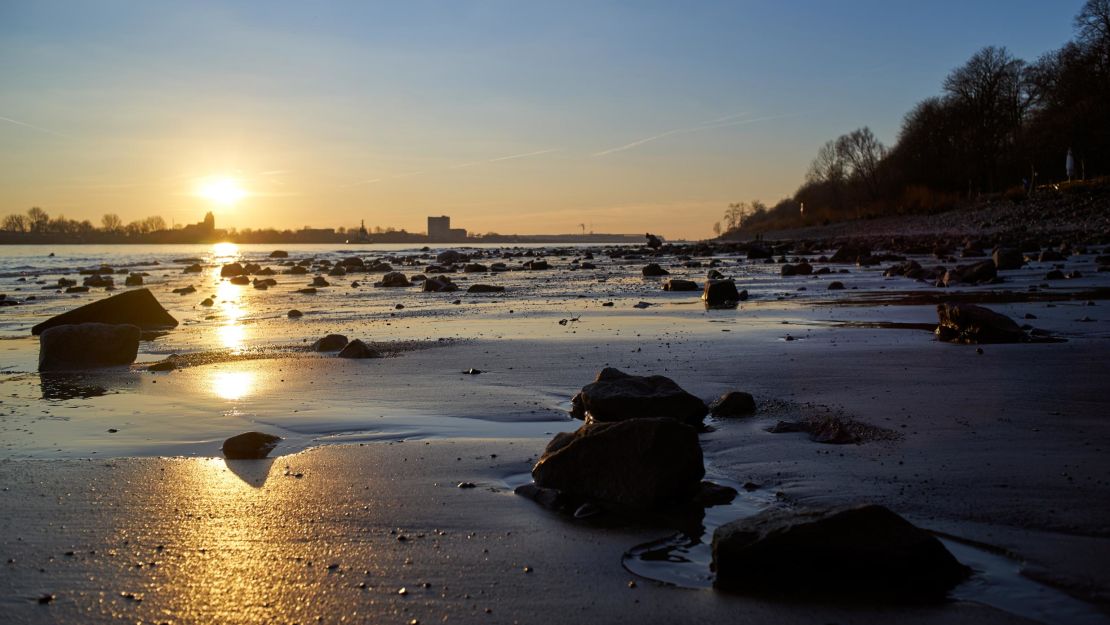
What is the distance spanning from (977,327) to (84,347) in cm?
881

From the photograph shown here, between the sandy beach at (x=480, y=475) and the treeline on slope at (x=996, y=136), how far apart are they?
149ft

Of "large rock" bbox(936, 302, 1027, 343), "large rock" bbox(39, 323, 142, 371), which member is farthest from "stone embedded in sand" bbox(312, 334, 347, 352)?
"large rock" bbox(936, 302, 1027, 343)

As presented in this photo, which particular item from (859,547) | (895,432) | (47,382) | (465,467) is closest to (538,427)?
(465,467)

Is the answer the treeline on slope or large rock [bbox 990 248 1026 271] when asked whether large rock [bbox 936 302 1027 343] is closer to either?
large rock [bbox 990 248 1026 271]

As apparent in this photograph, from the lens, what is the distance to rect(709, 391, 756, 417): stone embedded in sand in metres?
6.04

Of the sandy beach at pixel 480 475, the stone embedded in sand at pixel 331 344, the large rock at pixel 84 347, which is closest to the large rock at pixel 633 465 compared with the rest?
the sandy beach at pixel 480 475

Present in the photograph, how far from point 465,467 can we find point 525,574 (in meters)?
1.63

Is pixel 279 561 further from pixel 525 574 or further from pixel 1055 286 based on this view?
pixel 1055 286

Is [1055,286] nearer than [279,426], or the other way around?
[279,426]

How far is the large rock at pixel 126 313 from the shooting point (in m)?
12.0

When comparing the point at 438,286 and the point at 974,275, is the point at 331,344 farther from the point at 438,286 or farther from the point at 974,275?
the point at 974,275

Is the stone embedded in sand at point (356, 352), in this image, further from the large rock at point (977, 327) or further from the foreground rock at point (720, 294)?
the foreground rock at point (720, 294)

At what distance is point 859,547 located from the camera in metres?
3.18

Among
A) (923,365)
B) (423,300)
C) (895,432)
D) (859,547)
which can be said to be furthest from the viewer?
(423,300)
